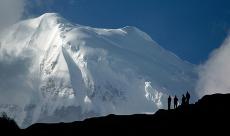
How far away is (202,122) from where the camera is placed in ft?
245

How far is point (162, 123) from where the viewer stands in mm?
78125

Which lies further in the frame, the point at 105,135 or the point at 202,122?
the point at 105,135

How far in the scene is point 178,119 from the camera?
77.2m

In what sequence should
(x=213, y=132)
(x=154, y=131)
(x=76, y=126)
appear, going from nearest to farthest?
(x=213, y=132), (x=154, y=131), (x=76, y=126)

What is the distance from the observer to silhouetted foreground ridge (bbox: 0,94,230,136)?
7419 cm

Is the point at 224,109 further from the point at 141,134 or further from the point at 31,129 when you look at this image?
the point at 31,129

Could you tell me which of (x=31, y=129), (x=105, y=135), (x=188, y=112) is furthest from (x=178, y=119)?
(x=31, y=129)

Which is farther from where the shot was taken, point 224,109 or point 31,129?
point 31,129

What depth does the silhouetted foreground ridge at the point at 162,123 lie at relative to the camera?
7419 cm

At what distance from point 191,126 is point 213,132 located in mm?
3236

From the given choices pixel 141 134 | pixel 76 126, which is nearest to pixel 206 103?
pixel 141 134

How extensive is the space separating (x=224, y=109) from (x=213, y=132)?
16.5 feet

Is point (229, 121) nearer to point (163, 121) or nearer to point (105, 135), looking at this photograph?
point (163, 121)

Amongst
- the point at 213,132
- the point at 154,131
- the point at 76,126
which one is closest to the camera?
the point at 213,132
